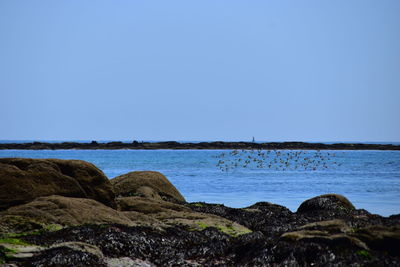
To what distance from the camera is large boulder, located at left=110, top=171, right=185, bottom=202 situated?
80.1ft

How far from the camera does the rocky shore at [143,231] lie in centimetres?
1141

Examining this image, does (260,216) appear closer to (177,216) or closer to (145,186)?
(177,216)

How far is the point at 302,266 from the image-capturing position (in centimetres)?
1130

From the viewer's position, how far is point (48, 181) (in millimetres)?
18250

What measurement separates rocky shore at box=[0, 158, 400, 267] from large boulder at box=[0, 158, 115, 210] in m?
0.03

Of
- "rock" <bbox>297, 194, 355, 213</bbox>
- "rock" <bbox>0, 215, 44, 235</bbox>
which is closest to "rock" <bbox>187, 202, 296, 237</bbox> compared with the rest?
"rock" <bbox>297, 194, 355, 213</bbox>

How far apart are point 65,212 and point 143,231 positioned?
9.18 feet

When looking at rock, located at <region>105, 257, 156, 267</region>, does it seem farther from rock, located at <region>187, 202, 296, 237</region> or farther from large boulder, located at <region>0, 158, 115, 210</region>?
large boulder, located at <region>0, 158, 115, 210</region>

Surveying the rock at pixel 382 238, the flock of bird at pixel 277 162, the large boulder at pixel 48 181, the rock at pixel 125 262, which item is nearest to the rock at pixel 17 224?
the large boulder at pixel 48 181

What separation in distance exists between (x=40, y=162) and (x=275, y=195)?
23.3m

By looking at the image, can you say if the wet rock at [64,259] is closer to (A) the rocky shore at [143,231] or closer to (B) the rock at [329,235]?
(A) the rocky shore at [143,231]

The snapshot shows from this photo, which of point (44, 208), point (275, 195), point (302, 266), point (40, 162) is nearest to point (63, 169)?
point (40, 162)

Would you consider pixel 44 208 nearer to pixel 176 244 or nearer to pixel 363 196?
pixel 176 244

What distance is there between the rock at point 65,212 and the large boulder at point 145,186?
6998mm
